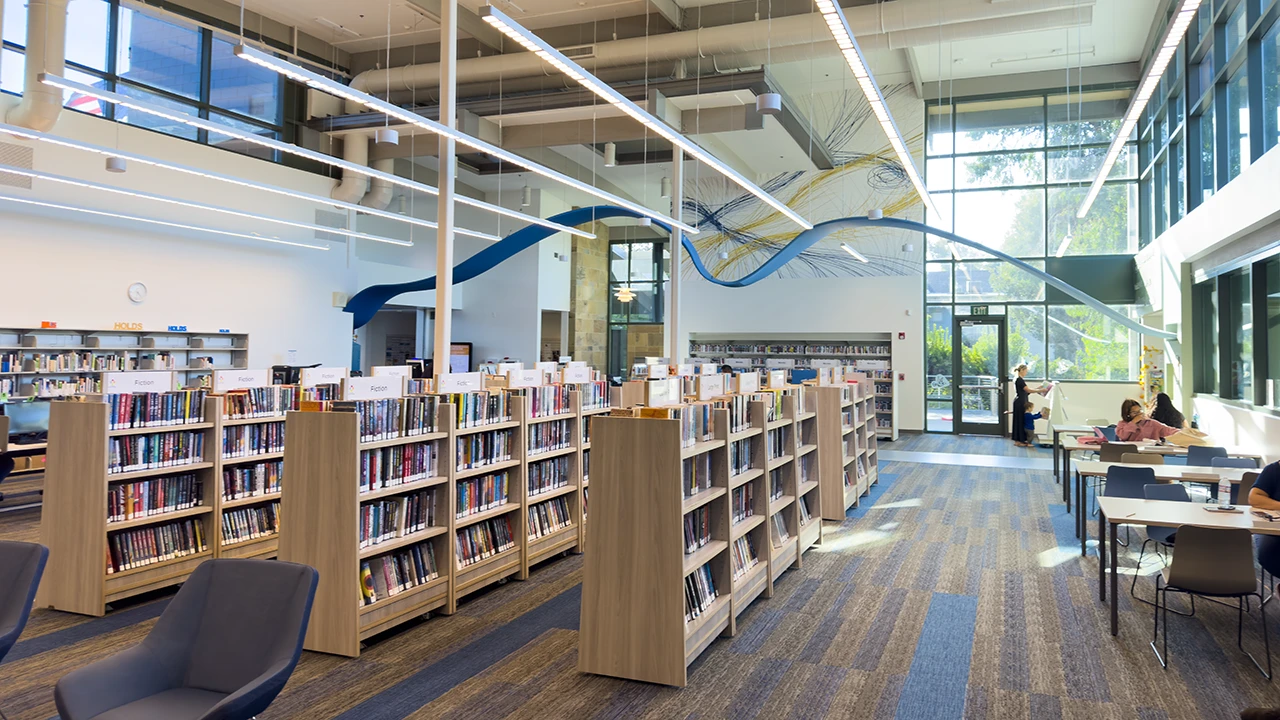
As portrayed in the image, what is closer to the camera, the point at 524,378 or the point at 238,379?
the point at 238,379

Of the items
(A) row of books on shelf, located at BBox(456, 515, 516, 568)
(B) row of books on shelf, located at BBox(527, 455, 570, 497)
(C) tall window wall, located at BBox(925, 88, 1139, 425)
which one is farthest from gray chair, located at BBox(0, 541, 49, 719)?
(C) tall window wall, located at BBox(925, 88, 1139, 425)

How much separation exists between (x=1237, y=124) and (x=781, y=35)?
5268mm

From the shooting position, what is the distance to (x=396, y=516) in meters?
4.75

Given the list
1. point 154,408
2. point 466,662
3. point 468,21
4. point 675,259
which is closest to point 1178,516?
point 466,662

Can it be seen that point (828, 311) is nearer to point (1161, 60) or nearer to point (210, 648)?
point (1161, 60)

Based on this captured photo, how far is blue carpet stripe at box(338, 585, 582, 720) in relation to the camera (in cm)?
372

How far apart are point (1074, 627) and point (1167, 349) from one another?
8.94 meters

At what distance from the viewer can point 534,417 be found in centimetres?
619

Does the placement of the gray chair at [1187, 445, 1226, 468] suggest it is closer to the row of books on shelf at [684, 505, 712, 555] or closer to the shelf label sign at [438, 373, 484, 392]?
the row of books on shelf at [684, 505, 712, 555]

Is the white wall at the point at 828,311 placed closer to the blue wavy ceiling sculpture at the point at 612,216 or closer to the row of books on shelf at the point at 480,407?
the blue wavy ceiling sculpture at the point at 612,216

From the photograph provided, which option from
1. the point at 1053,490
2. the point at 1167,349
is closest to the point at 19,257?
the point at 1053,490

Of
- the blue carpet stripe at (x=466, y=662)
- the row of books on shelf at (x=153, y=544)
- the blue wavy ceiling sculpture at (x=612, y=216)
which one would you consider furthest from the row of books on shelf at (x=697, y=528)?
the blue wavy ceiling sculpture at (x=612, y=216)

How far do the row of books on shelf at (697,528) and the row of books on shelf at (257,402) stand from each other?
127 inches

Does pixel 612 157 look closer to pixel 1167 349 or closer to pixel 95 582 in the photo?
pixel 1167 349
